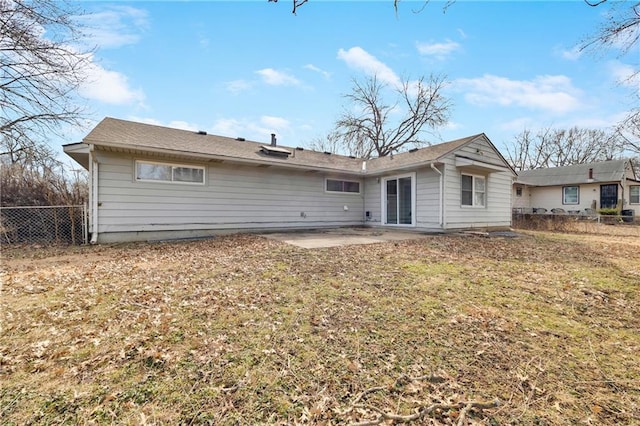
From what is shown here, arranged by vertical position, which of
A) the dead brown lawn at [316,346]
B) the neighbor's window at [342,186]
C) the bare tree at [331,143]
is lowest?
the dead brown lawn at [316,346]

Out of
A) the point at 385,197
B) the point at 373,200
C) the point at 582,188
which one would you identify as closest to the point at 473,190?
the point at 385,197

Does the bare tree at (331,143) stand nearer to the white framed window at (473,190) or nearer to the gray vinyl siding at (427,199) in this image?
the white framed window at (473,190)

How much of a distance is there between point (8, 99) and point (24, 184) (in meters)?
3.28

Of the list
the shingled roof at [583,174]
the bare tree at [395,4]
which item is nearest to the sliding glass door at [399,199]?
the bare tree at [395,4]

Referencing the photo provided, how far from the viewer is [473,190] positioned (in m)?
10.7

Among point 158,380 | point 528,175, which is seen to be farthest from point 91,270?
point 528,175

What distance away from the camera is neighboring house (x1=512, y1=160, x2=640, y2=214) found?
18.4 meters

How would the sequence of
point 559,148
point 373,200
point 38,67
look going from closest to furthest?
point 38,67 → point 373,200 → point 559,148

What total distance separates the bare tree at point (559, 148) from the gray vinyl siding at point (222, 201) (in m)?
30.2

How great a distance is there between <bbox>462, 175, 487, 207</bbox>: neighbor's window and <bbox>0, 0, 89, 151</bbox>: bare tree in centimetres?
1310

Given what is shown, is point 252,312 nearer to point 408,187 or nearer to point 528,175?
point 408,187

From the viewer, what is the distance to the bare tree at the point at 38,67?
24.3 feet

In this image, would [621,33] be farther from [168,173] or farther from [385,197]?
[168,173]

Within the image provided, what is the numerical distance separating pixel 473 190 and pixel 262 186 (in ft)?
26.4
